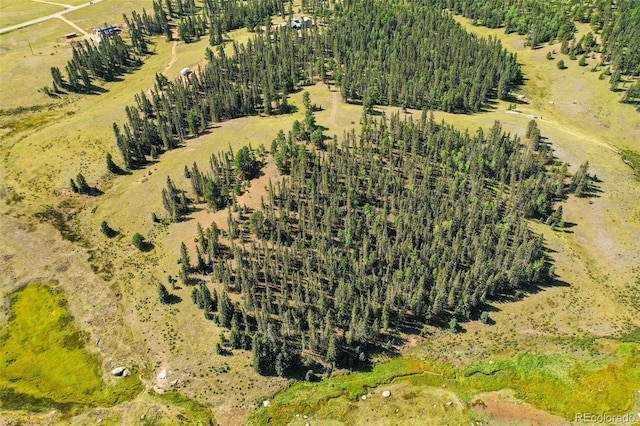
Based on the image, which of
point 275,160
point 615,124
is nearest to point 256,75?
point 275,160

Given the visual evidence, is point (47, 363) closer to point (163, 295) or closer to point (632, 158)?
point (163, 295)

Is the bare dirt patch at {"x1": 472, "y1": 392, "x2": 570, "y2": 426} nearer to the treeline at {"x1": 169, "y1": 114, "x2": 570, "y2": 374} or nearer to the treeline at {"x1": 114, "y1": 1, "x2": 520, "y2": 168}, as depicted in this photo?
the treeline at {"x1": 169, "y1": 114, "x2": 570, "y2": 374}

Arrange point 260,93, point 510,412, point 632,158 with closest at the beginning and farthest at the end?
point 510,412
point 632,158
point 260,93

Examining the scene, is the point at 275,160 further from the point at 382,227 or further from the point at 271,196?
the point at 382,227

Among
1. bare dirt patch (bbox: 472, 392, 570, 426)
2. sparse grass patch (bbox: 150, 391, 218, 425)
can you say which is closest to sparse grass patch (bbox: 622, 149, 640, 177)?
bare dirt patch (bbox: 472, 392, 570, 426)

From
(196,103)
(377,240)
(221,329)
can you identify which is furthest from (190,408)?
(196,103)

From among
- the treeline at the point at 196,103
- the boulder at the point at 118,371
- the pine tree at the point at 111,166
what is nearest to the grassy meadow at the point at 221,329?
the boulder at the point at 118,371

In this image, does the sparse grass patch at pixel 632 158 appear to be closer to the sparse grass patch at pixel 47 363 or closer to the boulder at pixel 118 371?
the boulder at pixel 118 371
